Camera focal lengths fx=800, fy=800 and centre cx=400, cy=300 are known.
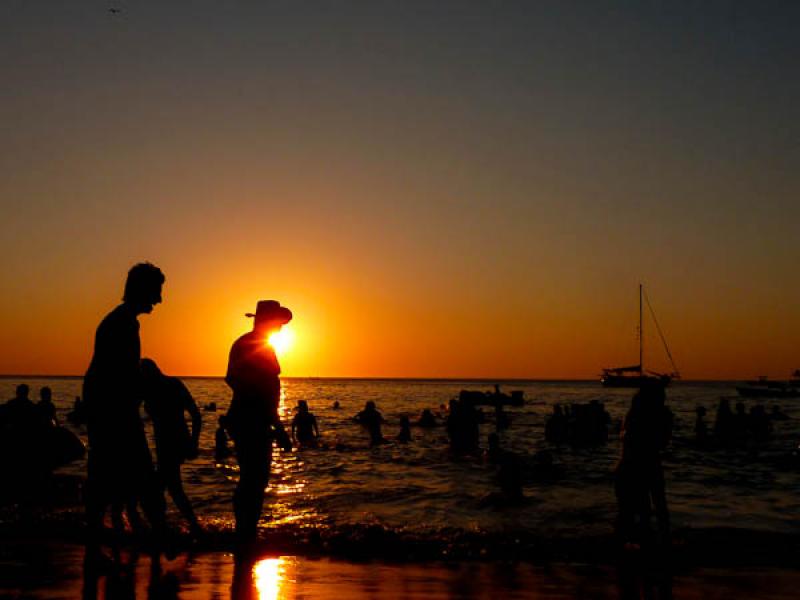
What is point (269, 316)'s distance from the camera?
24.6 ft

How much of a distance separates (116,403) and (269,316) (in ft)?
5.45

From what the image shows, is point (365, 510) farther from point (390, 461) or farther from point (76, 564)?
point (390, 461)

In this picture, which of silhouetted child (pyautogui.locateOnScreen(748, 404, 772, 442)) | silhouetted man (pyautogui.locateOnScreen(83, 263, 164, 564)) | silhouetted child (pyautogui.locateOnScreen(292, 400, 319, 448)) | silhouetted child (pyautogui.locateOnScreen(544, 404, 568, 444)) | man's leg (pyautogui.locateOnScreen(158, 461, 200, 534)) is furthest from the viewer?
silhouetted child (pyautogui.locateOnScreen(748, 404, 772, 442))

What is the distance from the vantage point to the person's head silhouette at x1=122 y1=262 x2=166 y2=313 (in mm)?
6531

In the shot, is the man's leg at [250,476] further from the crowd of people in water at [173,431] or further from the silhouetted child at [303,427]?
the silhouetted child at [303,427]

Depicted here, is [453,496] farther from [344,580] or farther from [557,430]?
[557,430]

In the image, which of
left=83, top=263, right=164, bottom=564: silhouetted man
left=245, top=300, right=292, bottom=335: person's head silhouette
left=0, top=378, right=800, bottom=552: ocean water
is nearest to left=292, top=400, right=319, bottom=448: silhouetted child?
left=0, top=378, right=800, bottom=552: ocean water

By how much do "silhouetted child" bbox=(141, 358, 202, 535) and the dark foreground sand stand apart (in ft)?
2.27

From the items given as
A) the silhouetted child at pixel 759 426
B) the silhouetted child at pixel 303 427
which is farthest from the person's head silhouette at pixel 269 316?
the silhouetted child at pixel 759 426

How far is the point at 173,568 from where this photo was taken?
290 inches

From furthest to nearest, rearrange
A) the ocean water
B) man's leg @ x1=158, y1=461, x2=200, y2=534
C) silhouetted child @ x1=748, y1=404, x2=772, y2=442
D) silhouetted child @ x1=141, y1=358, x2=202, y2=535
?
1. silhouetted child @ x1=748, y1=404, x2=772, y2=442
2. the ocean water
3. man's leg @ x1=158, y1=461, x2=200, y2=534
4. silhouetted child @ x1=141, y1=358, x2=202, y2=535

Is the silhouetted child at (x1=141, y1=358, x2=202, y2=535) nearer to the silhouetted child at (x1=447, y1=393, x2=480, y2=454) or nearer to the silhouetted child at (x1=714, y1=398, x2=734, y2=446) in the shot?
the silhouetted child at (x1=447, y1=393, x2=480, y2=454)

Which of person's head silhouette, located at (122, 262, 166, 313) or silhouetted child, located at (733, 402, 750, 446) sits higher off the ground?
person's head silhouette, located at (122, 262, 166, 313)

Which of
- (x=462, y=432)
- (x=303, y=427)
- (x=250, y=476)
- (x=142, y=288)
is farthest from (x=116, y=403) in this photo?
(x=462, y=432)
